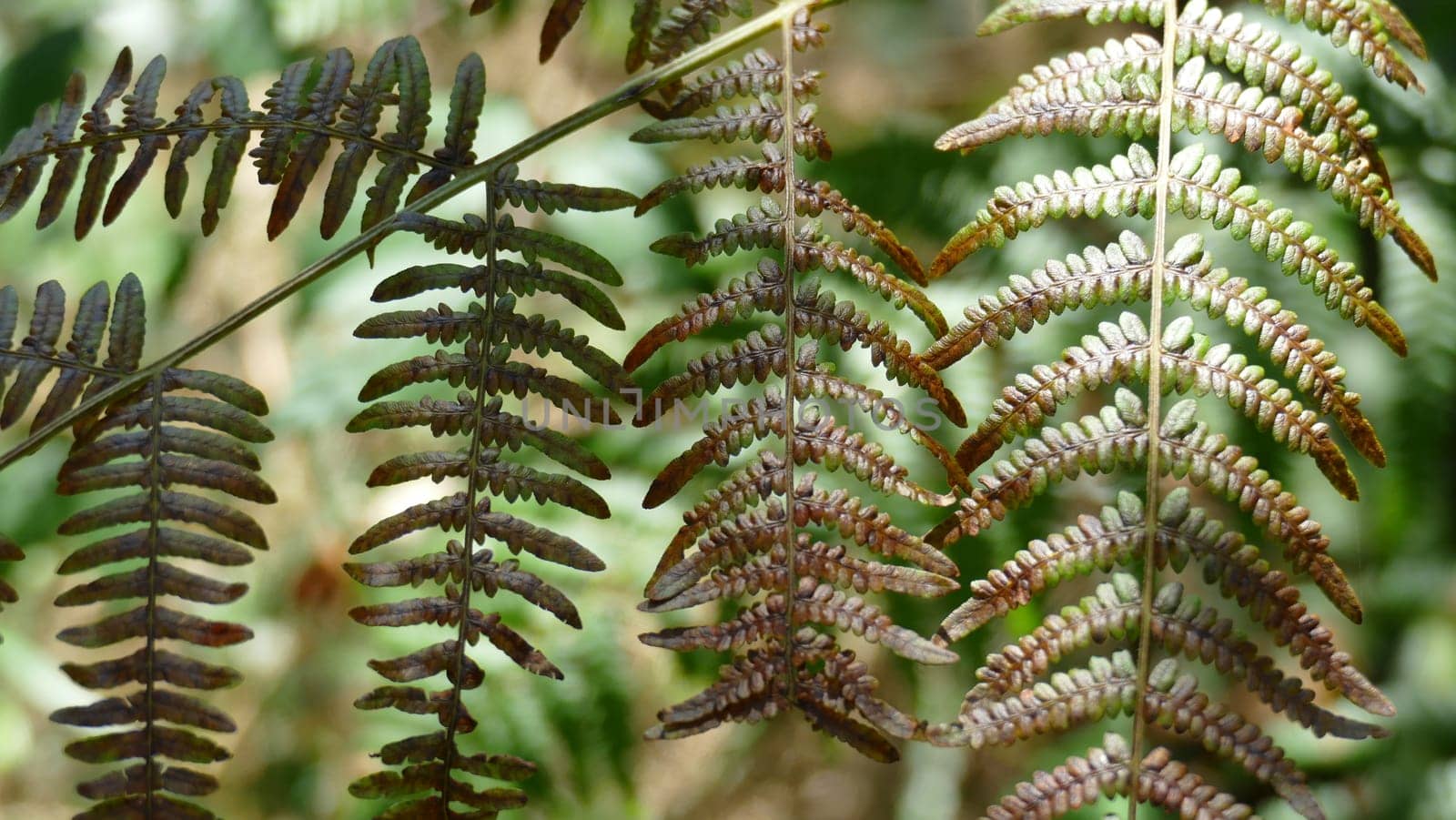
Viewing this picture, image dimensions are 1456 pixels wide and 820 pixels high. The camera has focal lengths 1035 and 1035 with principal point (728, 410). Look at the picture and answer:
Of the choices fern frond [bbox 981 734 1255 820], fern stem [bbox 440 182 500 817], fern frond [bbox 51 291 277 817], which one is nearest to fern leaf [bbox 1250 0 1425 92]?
fern frond [bbox 981 734 1255 820]

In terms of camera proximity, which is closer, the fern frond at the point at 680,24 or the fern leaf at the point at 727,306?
the fern leaf at the point at 727,306

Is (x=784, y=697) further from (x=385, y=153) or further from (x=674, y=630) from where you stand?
(x=385, y=153)

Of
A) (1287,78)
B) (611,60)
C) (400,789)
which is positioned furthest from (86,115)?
(611,60)

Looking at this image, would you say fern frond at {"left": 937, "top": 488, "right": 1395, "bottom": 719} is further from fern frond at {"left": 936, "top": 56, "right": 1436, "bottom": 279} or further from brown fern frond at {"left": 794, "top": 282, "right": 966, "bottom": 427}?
fern frond at {"left": 936, "top": 56, "right": 1436, "bottom": 279}

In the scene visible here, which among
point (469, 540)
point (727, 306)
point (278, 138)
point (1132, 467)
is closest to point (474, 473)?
point (469, 540)

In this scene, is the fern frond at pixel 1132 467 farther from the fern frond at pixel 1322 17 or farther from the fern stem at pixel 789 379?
the fern frond at pixel 1322 17

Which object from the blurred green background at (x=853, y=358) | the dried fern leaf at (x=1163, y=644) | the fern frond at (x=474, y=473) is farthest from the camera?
the blurred green background at (x=853, y=358)

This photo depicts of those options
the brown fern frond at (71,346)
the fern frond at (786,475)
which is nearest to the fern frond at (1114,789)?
the fern frond at (786,475)
